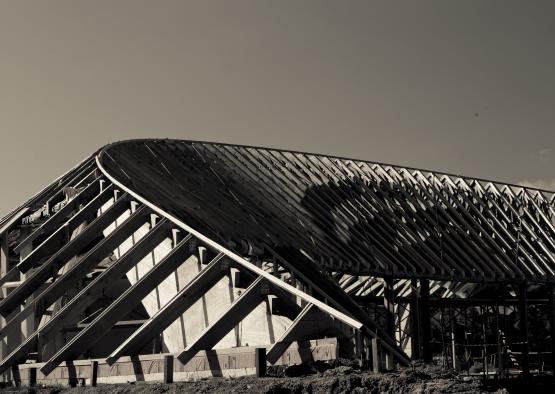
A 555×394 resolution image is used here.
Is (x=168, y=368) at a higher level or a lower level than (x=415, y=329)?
lower

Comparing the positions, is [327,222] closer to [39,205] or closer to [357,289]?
[39,205]

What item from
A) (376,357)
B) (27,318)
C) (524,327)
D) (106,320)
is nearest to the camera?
(376,357)

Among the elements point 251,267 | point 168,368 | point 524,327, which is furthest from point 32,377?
point 524,327

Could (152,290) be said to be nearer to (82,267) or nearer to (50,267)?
(82,267)

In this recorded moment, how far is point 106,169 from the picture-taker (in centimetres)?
1916

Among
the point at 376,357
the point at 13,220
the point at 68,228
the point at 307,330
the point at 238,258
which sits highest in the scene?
the point at 13,220

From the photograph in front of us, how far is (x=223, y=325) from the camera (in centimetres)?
1162

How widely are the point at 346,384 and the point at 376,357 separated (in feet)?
2.96

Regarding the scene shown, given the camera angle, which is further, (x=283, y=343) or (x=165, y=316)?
(x=165, y=316)

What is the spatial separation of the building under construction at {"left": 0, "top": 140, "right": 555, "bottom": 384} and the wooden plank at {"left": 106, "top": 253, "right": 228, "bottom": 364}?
21 mm

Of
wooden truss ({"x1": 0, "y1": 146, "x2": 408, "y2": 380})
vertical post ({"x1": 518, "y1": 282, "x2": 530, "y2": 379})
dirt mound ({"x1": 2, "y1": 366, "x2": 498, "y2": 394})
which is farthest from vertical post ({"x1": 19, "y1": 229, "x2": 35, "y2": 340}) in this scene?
vertical post ({"x1": 518, "y1": 282, "x2": 530, "y2": 379})

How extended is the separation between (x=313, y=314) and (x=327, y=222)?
44.4ft

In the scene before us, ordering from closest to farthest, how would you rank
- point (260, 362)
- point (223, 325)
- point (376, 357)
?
1. point (376, 357)
2. point (260, 362)
3. point (223, 325)

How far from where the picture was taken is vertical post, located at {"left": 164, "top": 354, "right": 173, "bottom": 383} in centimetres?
1120
